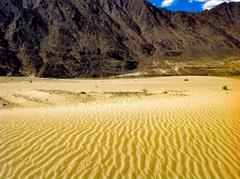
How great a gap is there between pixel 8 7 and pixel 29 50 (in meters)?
41.2

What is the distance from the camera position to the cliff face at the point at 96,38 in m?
88.6

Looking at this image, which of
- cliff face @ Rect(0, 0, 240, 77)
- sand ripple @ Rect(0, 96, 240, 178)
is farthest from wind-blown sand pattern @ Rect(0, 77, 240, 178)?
cliff face @ Rect(0, 0, 240, 77)

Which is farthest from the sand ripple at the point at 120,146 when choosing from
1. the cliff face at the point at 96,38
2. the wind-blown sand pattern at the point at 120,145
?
the cliff face at the point at 96,38

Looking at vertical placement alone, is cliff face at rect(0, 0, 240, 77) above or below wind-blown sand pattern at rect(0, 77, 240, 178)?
above

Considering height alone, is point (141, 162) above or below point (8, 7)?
below

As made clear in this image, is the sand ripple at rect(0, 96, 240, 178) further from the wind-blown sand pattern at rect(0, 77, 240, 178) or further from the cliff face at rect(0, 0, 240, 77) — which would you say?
the cliff face at rect(0, 0, 240, 77)

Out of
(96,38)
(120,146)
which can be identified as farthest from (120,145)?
(96,38)

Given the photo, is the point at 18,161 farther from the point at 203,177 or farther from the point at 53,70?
the point at 53,70

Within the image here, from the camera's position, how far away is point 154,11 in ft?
509

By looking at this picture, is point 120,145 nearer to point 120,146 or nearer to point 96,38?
point 120,146

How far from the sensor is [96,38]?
113000 mm

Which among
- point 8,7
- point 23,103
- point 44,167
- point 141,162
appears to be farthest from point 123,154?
point 8,7

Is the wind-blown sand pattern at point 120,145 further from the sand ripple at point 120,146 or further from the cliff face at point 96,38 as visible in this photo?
the cliff face at point 96,38

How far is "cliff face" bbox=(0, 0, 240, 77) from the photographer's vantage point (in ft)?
291
